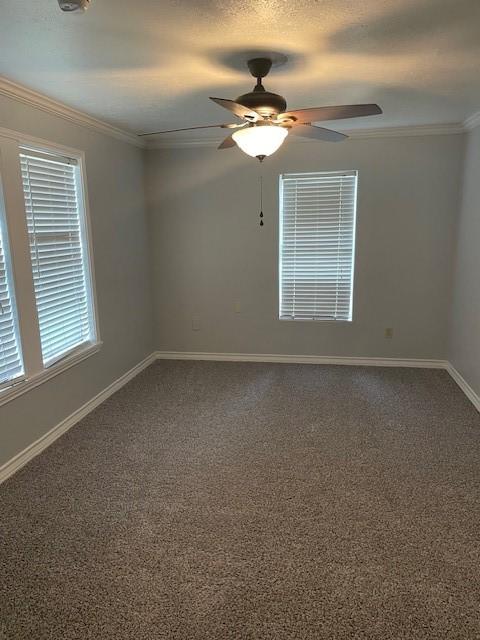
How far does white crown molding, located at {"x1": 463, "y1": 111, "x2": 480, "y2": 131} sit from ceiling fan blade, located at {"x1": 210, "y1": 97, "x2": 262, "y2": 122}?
2375mm

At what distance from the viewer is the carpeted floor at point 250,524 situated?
171 centimetres

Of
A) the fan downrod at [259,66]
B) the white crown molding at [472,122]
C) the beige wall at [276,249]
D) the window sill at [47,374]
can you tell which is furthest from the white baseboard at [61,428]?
the white crown molding at [472,122]

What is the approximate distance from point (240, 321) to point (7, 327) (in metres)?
2.55

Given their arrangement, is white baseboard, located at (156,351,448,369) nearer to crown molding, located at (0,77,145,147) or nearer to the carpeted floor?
the carpeted floor

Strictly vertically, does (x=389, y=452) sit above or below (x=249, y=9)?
below

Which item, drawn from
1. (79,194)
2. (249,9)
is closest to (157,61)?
(249,9)

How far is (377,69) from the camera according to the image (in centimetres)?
246

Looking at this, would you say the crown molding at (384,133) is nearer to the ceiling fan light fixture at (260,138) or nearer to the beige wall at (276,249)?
the beige wall at (276,249)

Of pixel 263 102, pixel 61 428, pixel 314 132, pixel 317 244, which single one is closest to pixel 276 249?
pixel 317 244

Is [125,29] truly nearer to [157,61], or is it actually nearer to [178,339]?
[157,61]

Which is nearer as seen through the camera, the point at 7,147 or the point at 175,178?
the point at 7,147

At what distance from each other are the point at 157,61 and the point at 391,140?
268 cm

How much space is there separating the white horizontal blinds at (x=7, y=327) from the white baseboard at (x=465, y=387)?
11.5 ft

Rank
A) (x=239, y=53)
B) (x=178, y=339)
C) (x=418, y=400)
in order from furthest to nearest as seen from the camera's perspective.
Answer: (x=178, y=339), (x=418, y=400), (x=239, y=53)
